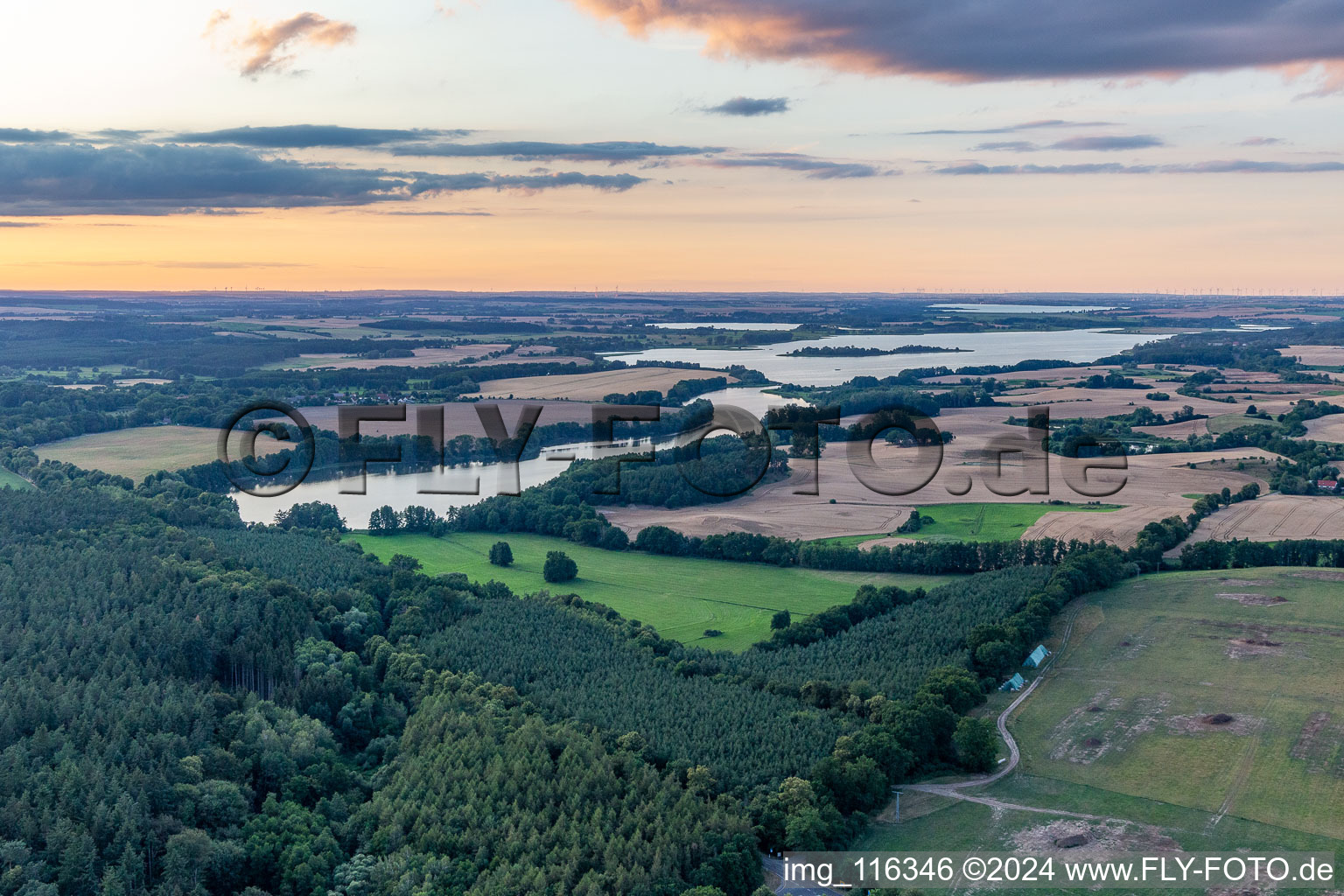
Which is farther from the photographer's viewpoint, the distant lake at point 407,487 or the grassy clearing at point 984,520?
the distant lake at point 407,487

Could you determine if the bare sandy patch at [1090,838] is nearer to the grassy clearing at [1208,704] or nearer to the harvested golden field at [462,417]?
the grassy clearing at [1208,704]

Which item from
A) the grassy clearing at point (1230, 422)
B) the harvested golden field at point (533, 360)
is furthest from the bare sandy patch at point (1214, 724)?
the harvested golden field at point (533, 360)

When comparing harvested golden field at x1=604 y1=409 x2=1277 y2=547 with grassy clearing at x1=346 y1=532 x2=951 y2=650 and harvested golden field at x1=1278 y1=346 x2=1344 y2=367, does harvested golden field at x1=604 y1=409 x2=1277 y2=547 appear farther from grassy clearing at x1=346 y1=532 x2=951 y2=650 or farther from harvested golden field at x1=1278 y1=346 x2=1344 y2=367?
harvested golden field at x1=1278 y1=346 x2=1344 y2=367

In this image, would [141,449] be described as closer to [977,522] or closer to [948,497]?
[948,497]

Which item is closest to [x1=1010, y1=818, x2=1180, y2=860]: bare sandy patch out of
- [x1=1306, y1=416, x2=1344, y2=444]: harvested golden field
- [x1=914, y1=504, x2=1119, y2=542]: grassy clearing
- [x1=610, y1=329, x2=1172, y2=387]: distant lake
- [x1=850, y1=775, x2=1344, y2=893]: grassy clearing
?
[x1=850, y1=775, x2=1344, y2=893]: grassy clearing

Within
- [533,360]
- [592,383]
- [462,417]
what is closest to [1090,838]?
[462,417]

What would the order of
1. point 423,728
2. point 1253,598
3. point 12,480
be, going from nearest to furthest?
point 423,728, point 1253,598, point 12,480
